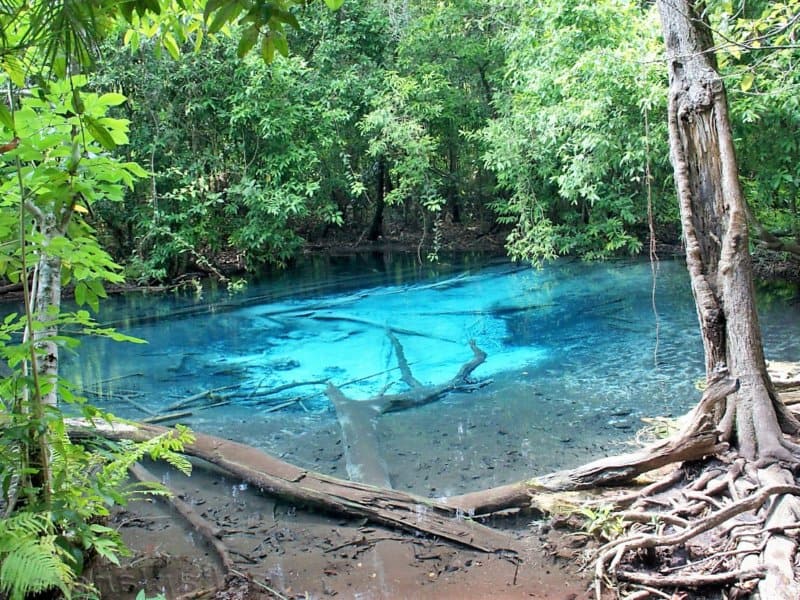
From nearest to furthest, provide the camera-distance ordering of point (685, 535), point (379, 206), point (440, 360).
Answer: point (685, 535)
point (440, 360)
point (379, 206)

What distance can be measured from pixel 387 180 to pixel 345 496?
13857mm

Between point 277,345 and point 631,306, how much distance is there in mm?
4779

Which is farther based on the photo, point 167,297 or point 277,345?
point 167,297

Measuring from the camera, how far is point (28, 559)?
1.98 m

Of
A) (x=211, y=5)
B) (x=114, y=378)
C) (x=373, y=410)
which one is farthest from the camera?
(x=114, y=378)

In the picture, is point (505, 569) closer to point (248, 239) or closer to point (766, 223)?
point (766, 223)

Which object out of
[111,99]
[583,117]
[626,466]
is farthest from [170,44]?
[583,117]

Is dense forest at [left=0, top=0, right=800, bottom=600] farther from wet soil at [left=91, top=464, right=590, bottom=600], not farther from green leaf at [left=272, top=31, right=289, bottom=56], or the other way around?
wet soil at [left=91, top=464, right=590, bottom=600]

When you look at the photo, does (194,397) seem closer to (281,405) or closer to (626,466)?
(281,405)

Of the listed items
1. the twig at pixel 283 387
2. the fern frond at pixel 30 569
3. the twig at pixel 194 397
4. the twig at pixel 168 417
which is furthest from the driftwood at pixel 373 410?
the fern frond at pixel 30 569

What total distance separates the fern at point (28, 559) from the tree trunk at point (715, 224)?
3.18 metres

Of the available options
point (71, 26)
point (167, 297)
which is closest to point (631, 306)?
point (167, 297)

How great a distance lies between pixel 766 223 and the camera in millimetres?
10102

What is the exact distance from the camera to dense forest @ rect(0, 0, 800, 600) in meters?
2.38
